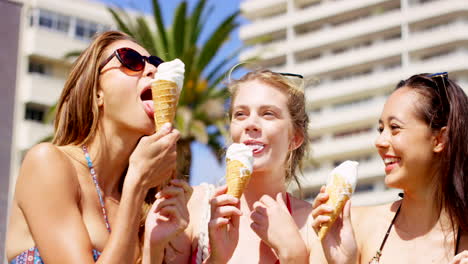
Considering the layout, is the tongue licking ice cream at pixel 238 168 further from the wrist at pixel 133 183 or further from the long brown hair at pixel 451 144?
the long brown hair at pixel 451 144

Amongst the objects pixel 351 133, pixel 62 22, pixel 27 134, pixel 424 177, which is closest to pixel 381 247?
pixel 424 177

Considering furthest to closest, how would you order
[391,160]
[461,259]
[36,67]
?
[36,67] → [391,160] → [461,259]

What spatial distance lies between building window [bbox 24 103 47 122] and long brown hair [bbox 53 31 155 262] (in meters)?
53.3

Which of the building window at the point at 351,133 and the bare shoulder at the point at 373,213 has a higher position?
the building window at the point at 351,133

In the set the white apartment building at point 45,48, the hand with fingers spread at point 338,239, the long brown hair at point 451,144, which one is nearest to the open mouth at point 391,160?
the long brown hair at point 451,144

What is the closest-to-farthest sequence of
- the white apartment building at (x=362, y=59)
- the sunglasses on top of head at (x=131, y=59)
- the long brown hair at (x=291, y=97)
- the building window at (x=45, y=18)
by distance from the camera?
the sunglasses on top of head at (x=131, y=59), the long brown hair at (x=291, y=97), the building window at (x=45, y=18), the white apartment building at (x=362, y=59)

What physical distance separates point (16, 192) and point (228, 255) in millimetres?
1475

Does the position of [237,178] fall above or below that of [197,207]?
above

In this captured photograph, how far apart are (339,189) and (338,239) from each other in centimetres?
34

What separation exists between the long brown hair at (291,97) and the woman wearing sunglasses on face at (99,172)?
1.10 meters

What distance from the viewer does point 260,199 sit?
500cm

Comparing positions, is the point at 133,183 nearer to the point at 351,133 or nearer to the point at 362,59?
the point at 362,59

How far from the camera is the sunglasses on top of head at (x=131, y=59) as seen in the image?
476cm

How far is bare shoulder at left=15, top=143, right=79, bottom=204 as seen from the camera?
4.32 meters
